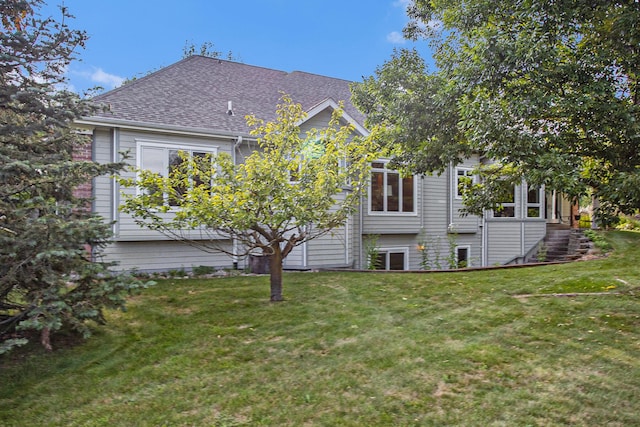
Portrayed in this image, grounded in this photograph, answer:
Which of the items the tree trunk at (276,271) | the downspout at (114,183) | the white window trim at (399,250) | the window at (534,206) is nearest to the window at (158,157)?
the downspout at (114,183)

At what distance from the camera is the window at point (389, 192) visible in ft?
42.5

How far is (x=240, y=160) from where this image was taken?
36.4ft

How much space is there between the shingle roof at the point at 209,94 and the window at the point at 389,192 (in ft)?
7.48

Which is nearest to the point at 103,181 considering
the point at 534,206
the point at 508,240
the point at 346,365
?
the point at 346,365

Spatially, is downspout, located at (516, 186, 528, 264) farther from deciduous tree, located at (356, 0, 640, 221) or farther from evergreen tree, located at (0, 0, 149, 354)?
evergreen tree, located at (0, 0, 149, 354)

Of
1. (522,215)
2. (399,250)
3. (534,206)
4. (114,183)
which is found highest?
(114,183)

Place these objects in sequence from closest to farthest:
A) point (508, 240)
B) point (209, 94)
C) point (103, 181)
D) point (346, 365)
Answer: point (346, 365) → point (103, 181) → point (209, 94) → point (508, 240)

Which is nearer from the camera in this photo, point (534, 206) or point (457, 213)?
point (457, 213)

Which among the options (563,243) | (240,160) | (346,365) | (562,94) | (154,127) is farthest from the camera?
(563,243)

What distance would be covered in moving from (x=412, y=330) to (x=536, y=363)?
1519mm

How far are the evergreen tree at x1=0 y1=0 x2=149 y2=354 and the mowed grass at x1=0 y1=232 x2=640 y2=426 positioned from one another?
2.35 ft

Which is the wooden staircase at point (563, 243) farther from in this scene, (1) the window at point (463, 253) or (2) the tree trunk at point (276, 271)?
(2) the tree trunk at point (276, 271)

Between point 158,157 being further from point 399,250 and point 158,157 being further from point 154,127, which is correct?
point 399,250

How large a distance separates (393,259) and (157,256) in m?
7.32
